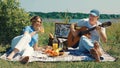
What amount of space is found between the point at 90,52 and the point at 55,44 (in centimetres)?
95

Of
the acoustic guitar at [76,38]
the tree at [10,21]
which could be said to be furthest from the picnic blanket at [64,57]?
the tree at [10,21]

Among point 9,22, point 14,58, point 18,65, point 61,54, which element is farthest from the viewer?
point 9,22

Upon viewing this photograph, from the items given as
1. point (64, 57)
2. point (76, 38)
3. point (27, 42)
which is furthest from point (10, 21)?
point (64, 57)

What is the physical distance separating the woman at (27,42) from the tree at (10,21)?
5.39ft

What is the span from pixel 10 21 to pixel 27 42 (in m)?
2.33

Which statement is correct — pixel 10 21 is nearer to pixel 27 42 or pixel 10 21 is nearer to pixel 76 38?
pixel 76 38

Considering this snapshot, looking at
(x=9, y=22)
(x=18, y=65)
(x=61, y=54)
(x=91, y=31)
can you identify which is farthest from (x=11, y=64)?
(x=9, y=22)

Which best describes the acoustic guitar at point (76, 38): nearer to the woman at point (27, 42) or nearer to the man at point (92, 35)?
the man at point (92, 35)

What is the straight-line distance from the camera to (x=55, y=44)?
26.9 ft

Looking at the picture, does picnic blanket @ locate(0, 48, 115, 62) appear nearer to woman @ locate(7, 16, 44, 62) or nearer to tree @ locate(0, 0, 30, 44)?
woman @ locate(7, 16, 44, 62)

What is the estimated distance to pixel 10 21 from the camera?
Result: 379 inches

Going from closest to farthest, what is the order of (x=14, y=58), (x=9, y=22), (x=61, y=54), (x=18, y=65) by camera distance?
(x=18, y=65) → (x=14, y=58) → (x=61, y=54) → (x=9, y=22)

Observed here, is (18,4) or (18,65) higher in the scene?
(18,4)

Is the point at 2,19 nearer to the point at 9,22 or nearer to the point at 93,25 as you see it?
the point at 9,22
